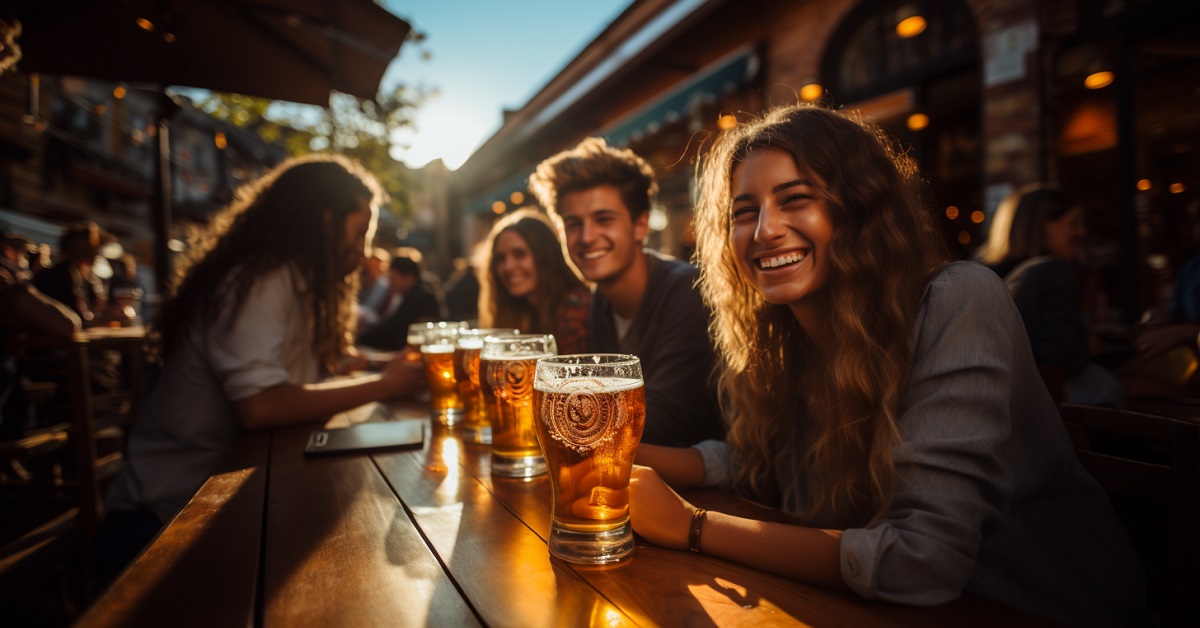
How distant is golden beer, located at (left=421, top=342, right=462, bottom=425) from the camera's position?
1595 millimetres

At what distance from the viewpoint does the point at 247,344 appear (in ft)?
5.68

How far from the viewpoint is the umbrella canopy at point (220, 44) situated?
2408 mm

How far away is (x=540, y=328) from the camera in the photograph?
3.12 metres

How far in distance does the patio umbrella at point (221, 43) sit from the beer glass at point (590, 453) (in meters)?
2.05

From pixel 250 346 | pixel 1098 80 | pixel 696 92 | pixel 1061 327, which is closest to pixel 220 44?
pixel 250 346

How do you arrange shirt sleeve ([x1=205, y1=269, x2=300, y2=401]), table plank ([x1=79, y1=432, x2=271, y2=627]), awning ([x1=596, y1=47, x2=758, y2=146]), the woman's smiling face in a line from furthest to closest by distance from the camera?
awning ([x1=596, y1=47, x2=758, y2=146]) < shirt sleeve ([x1=205, y1=269, x2=300, y2=401]) < the woman's smiling face < table plank ([x1=79, y1=432, x2=271, y2=627])

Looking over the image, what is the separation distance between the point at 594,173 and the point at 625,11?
18.3 ft

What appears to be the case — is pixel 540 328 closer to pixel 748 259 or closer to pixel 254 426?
pixel 254 426

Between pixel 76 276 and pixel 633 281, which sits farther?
pixel 76 276

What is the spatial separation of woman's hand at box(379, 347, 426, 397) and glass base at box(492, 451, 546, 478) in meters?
0.78

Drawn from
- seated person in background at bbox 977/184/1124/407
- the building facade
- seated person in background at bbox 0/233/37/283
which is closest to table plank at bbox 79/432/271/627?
the building facade

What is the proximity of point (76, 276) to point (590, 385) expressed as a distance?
5.11 meters

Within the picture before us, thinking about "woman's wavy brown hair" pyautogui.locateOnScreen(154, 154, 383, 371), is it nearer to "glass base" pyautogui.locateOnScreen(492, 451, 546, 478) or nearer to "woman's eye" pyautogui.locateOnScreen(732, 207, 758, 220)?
"glass base" pyautogui.locateOnScreen(492, 451, 546, 478)

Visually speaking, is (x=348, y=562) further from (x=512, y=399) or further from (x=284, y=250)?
(x=284, y=250)
